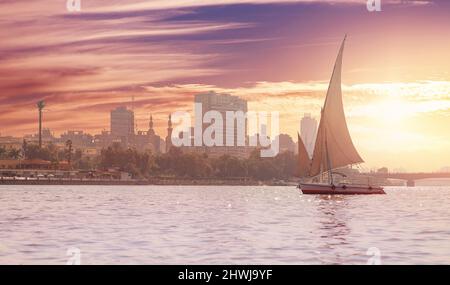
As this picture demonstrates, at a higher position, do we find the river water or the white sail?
the white sail

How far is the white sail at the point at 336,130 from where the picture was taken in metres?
121

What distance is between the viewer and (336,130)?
12206cm

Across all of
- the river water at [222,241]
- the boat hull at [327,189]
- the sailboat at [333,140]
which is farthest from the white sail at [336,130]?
the river water at [222,241]

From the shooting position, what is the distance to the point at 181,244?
40.4 m

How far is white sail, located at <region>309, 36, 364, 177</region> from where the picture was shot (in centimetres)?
12081

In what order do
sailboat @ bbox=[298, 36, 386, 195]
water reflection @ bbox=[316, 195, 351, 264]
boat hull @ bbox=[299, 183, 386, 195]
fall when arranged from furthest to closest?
boat hull @ bbox=[299, 183, 386, 195] < sailboat @ bbox=[298, 36, 386, 195] < water reflection @ bbox=[316, 195, 351, 264]

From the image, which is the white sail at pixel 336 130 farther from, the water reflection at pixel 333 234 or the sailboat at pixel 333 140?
the water reflection at pixel 333 234

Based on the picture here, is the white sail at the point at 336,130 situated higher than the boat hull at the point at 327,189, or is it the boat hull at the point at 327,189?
the white sail at the point at 336,130

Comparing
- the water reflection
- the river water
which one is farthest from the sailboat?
the river water

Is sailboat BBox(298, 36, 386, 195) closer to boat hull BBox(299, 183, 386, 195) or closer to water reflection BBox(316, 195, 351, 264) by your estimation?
boat hull BBox(299, 183, 386, 195)

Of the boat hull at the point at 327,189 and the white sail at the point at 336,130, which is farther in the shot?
the boat hull at the point at 327,189

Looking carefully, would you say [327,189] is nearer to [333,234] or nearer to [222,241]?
[333,234]
